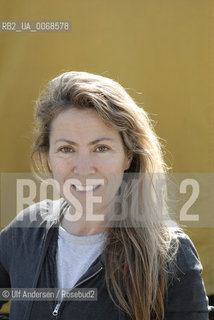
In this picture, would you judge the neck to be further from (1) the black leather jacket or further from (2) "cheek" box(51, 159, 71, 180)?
(2) "cheek" box(51, 159, 71, 180)

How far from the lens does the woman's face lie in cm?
136

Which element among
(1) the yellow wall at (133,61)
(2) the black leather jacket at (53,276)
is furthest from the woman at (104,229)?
(1) the yellow wall at (133,61)

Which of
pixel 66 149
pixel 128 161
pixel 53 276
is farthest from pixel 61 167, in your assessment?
pixel 53 276

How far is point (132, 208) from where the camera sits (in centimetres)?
147

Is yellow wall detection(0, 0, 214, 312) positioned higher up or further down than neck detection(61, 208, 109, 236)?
higher up

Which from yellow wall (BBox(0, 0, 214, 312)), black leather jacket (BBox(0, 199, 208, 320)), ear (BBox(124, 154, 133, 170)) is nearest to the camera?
black leather jacket (BBox(0, 199, 208, 320))

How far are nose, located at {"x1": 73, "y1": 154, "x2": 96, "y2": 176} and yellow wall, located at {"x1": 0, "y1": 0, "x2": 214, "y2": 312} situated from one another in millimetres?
779

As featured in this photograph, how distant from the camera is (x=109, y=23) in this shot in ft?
6.60

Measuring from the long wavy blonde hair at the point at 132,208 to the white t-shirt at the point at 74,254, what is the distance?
51 millimetres

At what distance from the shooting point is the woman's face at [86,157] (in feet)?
4.47

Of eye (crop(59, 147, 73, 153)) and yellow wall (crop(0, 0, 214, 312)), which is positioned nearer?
eye (crop(59, 147, 73, 153))

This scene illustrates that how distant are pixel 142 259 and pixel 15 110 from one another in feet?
3.48

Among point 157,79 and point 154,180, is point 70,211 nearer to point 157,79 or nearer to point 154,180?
→ point 154,180

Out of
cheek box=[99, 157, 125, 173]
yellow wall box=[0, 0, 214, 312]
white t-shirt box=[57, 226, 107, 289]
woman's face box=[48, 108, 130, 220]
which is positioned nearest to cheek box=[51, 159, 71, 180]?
woman's face box=[48, 108, 130, 220]
